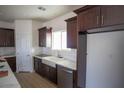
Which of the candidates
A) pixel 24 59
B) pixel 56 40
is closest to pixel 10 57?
pixel 24 59

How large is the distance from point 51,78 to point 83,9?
248 cm

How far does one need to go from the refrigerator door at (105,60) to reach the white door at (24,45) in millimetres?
3649

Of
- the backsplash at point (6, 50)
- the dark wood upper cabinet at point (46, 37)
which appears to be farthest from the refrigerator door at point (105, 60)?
the backsplash at point (6, 50)

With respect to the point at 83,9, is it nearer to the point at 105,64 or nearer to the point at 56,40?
the point at 105,64

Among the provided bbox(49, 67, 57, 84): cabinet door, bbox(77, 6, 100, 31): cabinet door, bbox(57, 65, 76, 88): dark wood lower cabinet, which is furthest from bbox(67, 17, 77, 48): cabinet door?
bbox(49, 67, 57, 84): cabinet door

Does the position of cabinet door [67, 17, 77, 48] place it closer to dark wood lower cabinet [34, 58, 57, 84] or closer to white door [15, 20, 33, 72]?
dark wood lower cabinet [34, 58, 57, 84]

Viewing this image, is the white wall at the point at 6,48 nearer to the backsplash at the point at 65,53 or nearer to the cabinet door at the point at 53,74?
the backsplash at the point at 65,53

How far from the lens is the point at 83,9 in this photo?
2.21 meters

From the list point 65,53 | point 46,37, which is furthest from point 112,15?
point 46,37

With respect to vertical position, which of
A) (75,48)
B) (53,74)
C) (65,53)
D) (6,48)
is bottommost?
(53,74)

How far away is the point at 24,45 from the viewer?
17.0 feet

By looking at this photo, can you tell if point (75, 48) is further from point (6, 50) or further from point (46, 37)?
point (6, 50)

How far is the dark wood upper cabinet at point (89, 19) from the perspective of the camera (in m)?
1.92
